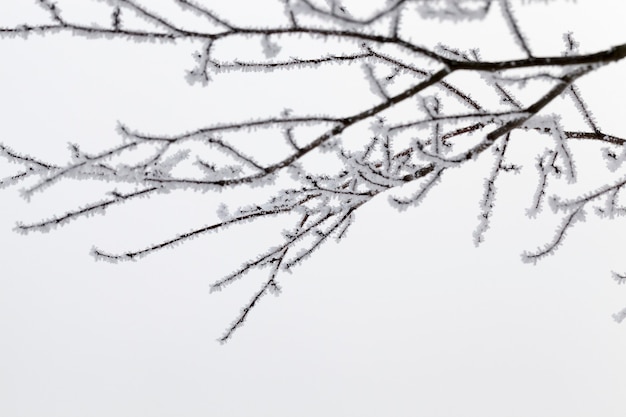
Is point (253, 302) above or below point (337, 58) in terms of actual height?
below

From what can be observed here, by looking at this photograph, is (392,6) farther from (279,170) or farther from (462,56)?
(462,56)

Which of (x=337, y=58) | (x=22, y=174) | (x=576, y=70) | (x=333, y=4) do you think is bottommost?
(x=576, y=70)

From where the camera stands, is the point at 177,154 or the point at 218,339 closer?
the point at 177,154

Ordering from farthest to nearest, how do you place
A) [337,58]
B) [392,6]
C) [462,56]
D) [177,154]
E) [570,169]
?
[462,56] < [337,58] < [570,169] < [177,154] < [392,6]

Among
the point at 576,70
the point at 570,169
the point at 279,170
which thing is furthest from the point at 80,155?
the point at 570,169

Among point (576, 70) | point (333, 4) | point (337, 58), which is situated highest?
point (337, 58)

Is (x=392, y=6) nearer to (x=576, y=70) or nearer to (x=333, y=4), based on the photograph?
(x=333, y=4)

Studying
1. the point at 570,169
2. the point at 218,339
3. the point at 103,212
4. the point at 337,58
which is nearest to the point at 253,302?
the point at 218,339

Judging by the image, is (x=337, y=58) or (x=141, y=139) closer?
(x=141, y=139)

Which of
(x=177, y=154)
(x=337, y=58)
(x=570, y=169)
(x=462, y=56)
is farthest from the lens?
(x=462, y=56)
